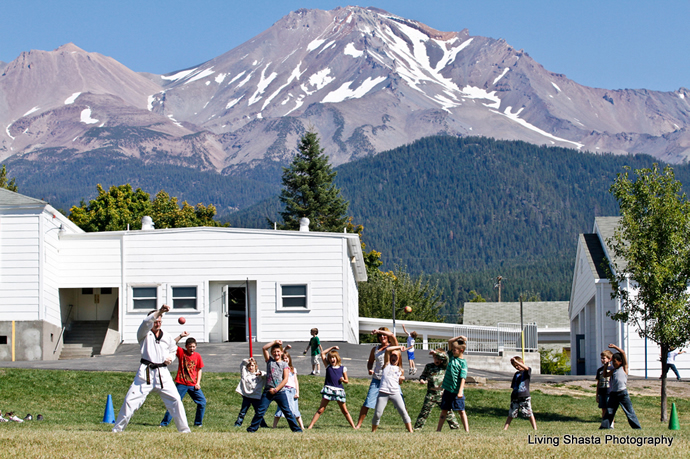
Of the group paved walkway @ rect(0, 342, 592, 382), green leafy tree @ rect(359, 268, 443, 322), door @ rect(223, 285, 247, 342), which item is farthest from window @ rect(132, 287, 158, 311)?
green leafy tree @ rect(359, 268, 443, 322)

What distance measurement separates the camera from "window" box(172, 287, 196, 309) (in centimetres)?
3092

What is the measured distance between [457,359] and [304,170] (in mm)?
57686

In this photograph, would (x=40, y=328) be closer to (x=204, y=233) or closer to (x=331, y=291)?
(x=204, y=233)

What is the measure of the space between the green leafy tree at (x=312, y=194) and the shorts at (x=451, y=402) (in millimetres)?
53146

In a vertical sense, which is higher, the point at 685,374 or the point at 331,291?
the point at 331,291

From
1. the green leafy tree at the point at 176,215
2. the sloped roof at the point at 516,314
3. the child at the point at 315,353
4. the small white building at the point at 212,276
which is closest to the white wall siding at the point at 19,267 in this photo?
the small white building at the point at 212,276

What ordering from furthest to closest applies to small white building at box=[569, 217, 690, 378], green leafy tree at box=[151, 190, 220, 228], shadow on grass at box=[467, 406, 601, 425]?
green leafy tree at box=[151, 190, 220, 228]
small white building at box=[569, 217, 690, 378]
shadow on grass at box=[467, 406, 601, 425]

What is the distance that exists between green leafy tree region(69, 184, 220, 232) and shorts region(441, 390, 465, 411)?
48.7m

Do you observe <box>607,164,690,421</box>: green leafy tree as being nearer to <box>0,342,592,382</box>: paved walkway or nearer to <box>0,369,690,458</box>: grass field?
<box>0,369,690,458</box>: grass field

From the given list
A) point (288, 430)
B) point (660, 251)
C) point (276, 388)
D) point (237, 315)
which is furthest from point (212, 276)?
point (276, 388)

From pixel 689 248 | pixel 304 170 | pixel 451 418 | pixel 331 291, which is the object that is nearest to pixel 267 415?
pixel 451 418

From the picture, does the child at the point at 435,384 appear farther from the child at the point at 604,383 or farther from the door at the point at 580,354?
the door at the point at 580,354

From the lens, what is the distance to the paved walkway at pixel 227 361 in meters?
23.4

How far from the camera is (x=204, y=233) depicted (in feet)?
102
